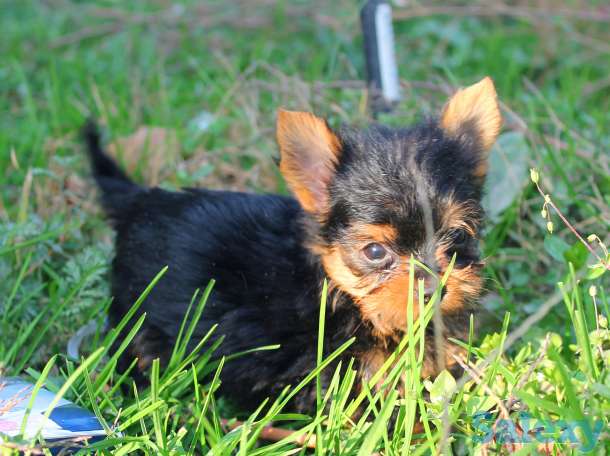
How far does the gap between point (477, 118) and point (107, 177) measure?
1916mm

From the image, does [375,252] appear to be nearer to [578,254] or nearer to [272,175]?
[578,254]

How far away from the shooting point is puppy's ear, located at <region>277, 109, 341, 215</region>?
10.6 feet

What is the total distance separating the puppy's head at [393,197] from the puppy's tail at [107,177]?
42.7 inches

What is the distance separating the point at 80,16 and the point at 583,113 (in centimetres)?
463

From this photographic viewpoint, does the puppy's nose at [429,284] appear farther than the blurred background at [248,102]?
No

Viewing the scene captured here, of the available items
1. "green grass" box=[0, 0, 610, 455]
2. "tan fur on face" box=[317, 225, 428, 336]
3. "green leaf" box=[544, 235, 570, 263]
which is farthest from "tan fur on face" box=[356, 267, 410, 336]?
"green leaf" box=[544, 235, 570, 263]

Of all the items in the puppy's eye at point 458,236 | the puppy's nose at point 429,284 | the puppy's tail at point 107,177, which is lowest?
the puppy's nose at point 429,284

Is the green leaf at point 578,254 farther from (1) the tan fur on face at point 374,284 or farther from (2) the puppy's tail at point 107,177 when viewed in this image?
(2) the puppy's tail at point 107,177

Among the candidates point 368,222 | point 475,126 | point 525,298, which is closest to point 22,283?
point 368,222

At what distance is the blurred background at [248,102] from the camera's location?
4125 millimetres

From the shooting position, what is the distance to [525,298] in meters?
4.12

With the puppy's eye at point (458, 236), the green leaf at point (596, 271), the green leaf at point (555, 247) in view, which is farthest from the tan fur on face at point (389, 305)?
the green leaf at point (555, 247)

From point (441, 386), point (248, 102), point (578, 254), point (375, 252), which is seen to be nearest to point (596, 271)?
point (578, 254)

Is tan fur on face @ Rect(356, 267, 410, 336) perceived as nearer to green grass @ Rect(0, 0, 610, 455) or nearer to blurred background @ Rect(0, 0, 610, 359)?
green grass @ Rect(0, 0, 610, 455)
